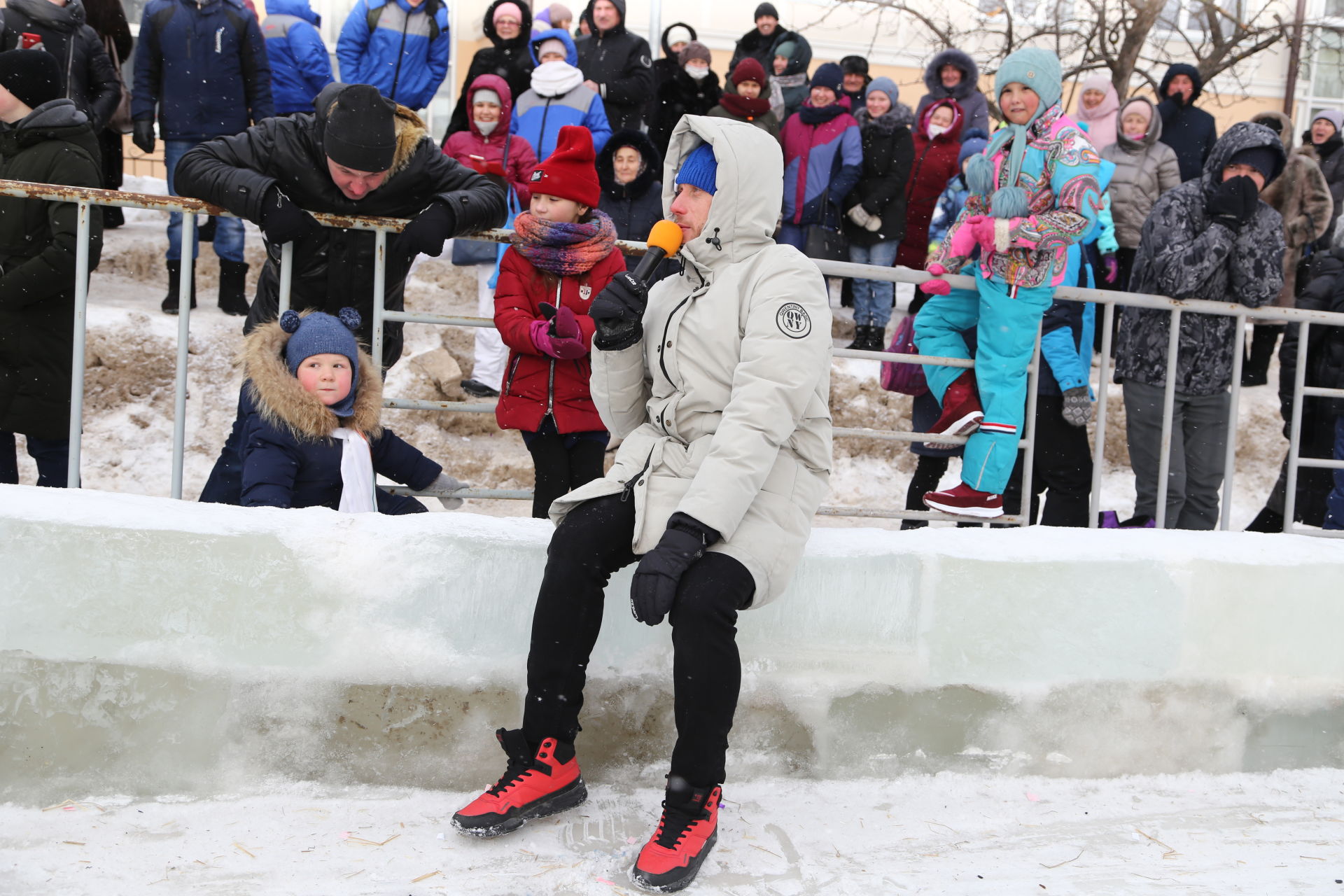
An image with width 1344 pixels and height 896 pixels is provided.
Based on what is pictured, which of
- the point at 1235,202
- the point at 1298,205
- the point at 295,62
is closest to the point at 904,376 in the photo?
the point at 1235,202

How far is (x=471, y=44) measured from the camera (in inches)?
596

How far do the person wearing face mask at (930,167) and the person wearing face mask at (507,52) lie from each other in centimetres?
244

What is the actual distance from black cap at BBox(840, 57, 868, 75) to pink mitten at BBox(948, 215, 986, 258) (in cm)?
400

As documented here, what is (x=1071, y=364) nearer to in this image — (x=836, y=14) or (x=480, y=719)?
(x=480, y=719)

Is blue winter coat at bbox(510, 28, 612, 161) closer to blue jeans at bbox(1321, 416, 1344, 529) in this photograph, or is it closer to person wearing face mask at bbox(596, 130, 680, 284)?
person wearing face mask at bbox(596, 130, 680, 284)

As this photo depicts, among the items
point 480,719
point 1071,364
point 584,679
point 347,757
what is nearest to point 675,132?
point 584,679

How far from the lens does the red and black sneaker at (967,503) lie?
406 centimetres

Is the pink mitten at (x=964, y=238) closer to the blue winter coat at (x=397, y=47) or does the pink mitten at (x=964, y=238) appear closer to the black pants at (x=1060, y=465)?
the black pants at (x=1060, y=465)

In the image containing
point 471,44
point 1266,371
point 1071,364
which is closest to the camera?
point 1071,364

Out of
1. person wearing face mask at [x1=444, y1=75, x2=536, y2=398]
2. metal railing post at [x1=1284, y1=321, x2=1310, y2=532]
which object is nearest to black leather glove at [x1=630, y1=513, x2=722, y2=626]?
metal railing post at [x1=1284, y1=321, x2=1310, y2=532]

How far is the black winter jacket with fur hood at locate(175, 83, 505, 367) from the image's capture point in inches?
147

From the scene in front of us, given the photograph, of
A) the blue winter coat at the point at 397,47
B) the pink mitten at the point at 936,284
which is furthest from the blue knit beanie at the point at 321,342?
the blue winter coat at the point at 397,47

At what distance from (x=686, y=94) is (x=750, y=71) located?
63 cm

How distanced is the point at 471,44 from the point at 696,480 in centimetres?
1379
